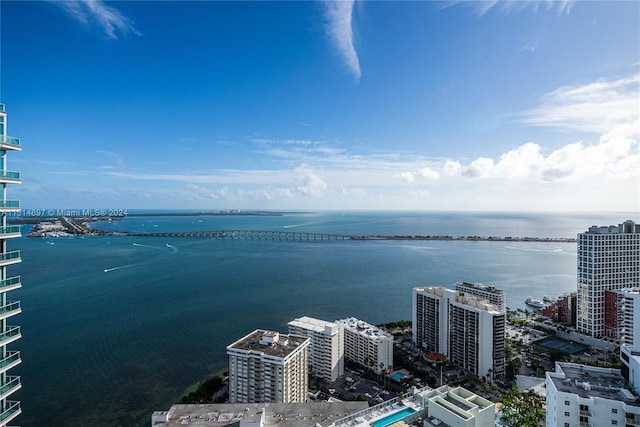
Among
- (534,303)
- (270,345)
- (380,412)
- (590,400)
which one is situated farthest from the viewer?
(534,303)

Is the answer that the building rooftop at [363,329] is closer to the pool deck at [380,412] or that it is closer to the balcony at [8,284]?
the pool deck at [380,412]

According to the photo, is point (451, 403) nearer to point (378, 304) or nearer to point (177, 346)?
point (177, 346)

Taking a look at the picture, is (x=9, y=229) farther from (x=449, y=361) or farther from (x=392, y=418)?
(x=449, y=361)

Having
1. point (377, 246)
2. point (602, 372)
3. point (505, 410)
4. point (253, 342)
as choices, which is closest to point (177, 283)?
point (253, 342)

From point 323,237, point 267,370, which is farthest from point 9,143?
point 323,237

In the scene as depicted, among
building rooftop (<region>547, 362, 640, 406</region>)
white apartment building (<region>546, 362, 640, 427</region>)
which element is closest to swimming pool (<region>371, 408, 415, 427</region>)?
white apartment building (<region>546, 362, 640, 427</region>)

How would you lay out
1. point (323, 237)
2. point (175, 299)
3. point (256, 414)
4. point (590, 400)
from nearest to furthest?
point (590, 400) < point (256, 414) < point (175, 299) < point (323, 237)

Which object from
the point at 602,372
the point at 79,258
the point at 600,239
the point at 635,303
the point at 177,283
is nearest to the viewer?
the point at 602,372

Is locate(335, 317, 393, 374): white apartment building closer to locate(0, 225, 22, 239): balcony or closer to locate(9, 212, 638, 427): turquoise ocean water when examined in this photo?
locate(9, 212, 638, 427): turquoise ocean water
